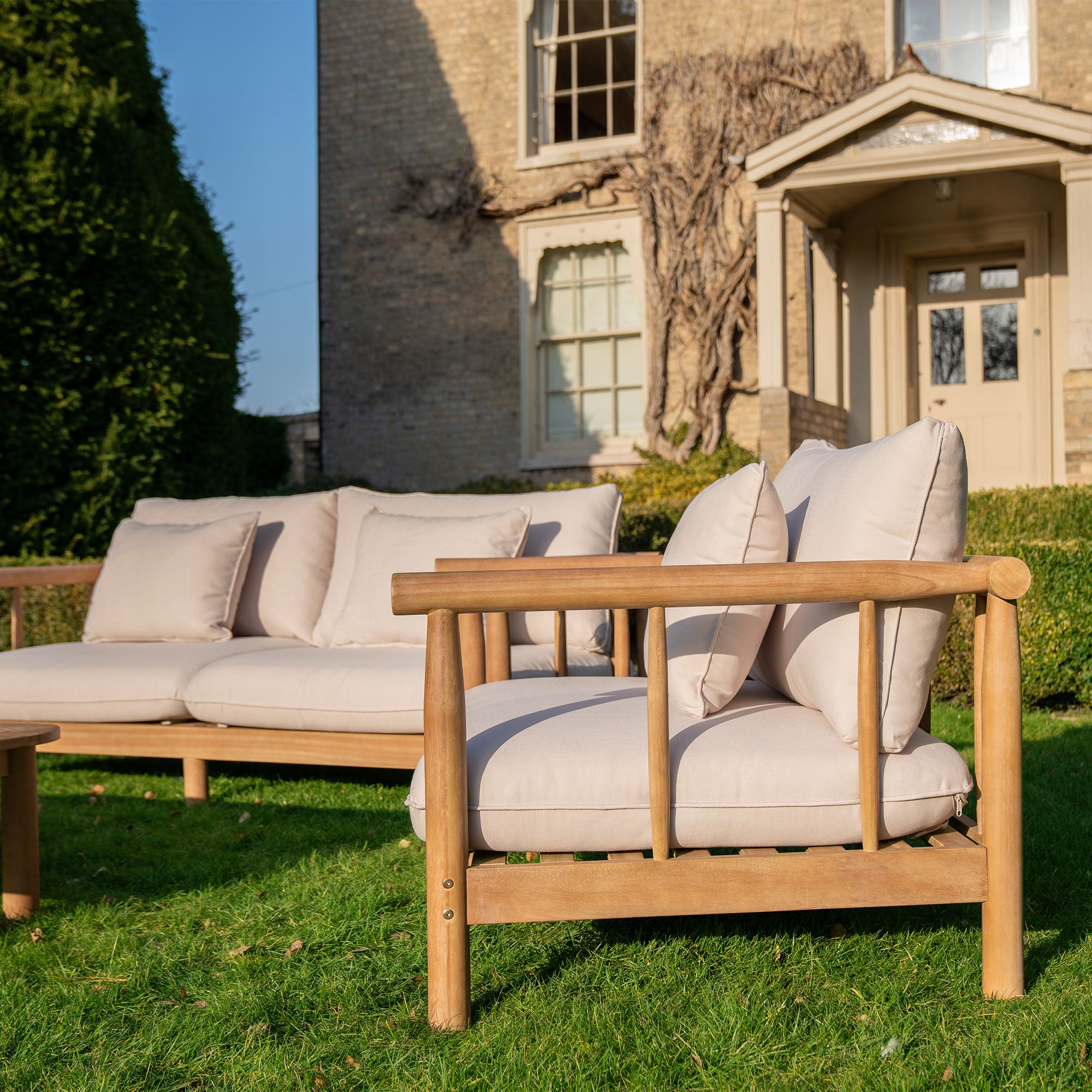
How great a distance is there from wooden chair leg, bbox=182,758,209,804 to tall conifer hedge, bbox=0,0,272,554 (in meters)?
3.24

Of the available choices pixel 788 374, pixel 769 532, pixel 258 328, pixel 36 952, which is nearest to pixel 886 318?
pixel 788 374

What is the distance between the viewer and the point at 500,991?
1971mm

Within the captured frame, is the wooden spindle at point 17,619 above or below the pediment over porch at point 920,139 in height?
below

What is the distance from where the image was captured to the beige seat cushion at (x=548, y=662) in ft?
11.3

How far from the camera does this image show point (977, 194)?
27.8 ft

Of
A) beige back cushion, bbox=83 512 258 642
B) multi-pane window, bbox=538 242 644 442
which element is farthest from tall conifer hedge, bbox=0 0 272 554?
multi-pane window, bbox=538 242 644 442

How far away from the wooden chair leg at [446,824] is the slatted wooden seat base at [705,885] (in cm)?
3

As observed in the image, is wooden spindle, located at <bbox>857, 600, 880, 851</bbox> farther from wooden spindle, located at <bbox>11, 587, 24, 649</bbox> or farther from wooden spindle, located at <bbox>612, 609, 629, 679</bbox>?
wooden spindle, located at <bbox>11, 587, 24, 649</bbox>

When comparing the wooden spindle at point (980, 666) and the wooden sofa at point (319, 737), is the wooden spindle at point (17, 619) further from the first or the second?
the wooden spindle at point (980, 666)

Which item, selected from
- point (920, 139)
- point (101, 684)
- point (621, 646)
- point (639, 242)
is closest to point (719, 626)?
point (621, 646)

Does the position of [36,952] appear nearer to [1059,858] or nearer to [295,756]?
[295,756]

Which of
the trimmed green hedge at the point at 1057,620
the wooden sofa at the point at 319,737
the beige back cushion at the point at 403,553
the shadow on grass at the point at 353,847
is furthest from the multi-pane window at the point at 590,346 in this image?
the wooden sofa at the point at 319,737

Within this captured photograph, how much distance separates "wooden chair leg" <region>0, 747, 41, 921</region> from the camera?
2469mm

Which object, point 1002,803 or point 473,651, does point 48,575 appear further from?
point 1002,803
